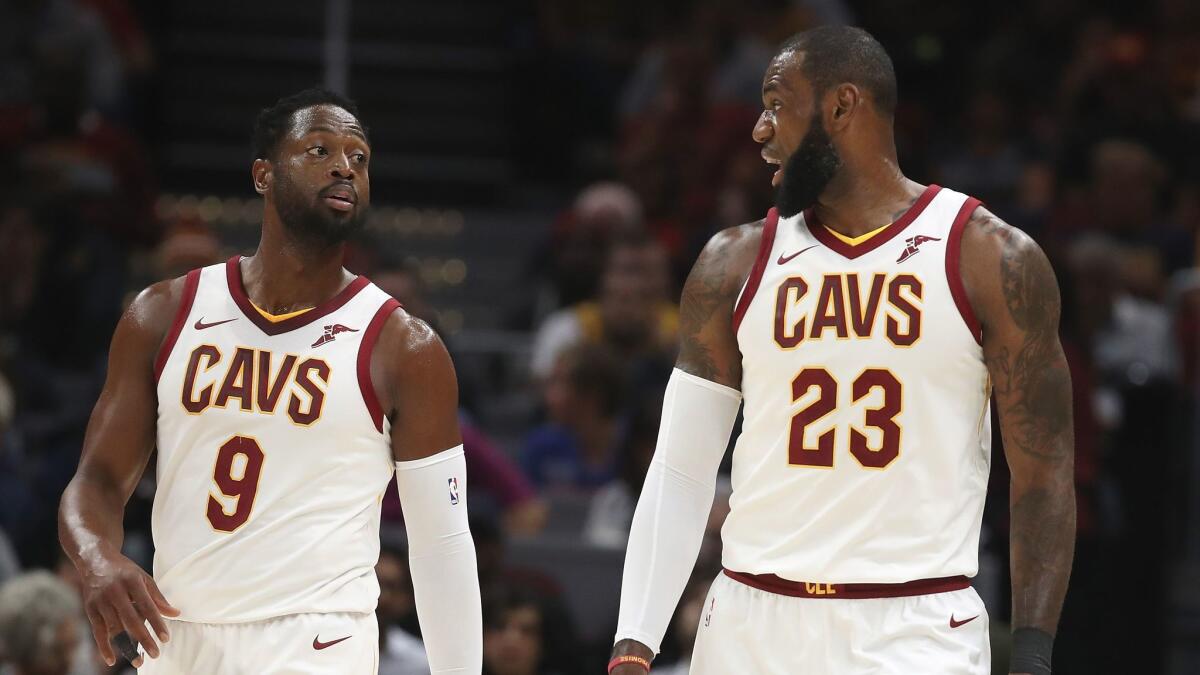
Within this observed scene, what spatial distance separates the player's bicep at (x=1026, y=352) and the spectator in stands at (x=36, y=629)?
369 cm

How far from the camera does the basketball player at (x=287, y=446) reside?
4.59 metres

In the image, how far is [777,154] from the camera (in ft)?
15.8

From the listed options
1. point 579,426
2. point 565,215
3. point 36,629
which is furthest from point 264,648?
point 565,215

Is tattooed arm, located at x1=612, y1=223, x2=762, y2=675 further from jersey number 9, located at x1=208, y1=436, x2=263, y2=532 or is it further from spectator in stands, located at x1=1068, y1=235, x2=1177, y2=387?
spectator in stands, located at x1=1068, y1=235, x2=1177, y2=387

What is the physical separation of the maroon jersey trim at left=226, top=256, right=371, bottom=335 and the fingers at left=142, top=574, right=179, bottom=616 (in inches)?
28.1

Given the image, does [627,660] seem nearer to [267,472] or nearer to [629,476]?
[267,472]

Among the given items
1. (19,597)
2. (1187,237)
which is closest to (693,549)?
(19,597)

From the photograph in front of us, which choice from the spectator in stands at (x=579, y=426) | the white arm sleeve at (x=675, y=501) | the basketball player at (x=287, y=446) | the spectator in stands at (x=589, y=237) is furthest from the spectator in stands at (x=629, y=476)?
the basketball player at (x=287, y=446)

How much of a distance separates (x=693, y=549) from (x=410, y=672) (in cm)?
226

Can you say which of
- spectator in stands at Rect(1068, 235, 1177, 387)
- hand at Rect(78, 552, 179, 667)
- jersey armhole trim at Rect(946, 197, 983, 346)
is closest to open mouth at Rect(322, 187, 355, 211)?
hand at Rect(78, 552, 179, 667)

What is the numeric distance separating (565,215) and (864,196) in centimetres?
653

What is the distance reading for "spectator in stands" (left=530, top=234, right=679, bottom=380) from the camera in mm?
9523

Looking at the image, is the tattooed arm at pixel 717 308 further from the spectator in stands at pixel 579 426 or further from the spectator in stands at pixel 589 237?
the spectator in stands at pixel 589 237

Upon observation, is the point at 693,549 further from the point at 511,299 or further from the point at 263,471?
the point at 511,299
